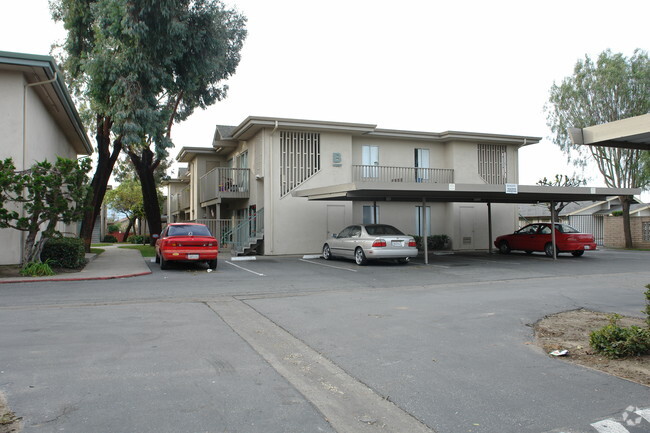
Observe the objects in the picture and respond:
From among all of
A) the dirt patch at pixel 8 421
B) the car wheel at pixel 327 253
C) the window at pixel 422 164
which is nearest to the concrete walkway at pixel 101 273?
the car wheel at pixel 327 253

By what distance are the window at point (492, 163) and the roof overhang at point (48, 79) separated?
63.4 feet

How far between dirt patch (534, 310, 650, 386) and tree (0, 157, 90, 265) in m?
12.5

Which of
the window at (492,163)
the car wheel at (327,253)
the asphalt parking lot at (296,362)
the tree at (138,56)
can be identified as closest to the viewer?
the asphalt parking lot at (296,362)

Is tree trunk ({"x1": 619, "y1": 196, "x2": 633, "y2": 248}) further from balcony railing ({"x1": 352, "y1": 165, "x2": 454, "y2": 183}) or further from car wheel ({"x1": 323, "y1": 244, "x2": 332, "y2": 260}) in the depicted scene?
car wheel ({"x1": 323, "y1": 244, "x2": 332, "y2": 260})

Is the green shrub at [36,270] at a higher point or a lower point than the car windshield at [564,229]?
lower

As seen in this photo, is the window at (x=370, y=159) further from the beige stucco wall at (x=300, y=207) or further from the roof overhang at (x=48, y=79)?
the roof overhang at (x=48, y=79)

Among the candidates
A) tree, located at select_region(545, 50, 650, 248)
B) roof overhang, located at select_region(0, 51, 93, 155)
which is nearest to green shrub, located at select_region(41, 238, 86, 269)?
roof overhang, located at select_region(0, 51, 93, 155)

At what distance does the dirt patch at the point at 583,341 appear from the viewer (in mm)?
5432

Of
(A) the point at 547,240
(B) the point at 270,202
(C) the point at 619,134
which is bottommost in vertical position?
(A) the point at 547,240

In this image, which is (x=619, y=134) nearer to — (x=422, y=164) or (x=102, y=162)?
(x=422, y=164)

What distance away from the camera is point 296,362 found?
5844 millimetres

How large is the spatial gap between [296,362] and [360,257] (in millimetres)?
11999

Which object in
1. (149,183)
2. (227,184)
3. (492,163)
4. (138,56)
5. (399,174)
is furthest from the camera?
(149,183)

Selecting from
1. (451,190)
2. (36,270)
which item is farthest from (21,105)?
(451,190)
